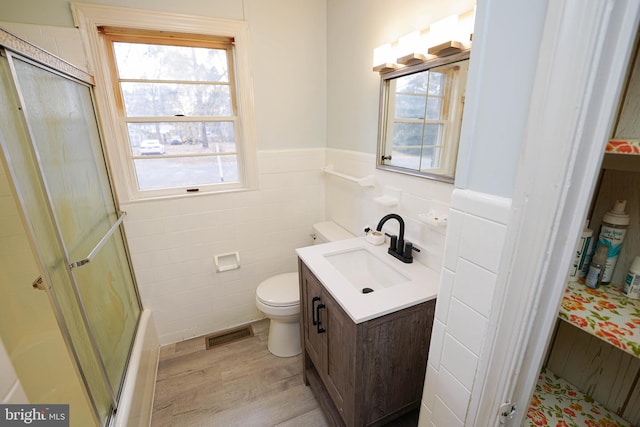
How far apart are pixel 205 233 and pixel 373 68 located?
1561 mm

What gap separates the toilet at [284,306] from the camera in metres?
1.80

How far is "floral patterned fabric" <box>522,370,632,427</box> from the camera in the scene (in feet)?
2.43

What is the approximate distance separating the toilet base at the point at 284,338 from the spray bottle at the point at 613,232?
5.51 ft

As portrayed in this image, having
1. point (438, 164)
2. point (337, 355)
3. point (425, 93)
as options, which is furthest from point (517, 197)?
point (337, 355)

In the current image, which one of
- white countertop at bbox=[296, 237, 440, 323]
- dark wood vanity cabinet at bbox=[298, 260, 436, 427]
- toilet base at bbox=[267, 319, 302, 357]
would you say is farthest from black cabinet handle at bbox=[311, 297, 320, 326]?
toilet base at bbox=[267, 319, 302, 357]

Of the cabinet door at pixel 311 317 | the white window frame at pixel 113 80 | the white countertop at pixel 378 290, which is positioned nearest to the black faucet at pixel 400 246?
the white countertop at pixel 378 290

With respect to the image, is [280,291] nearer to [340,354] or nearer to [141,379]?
[340,354]

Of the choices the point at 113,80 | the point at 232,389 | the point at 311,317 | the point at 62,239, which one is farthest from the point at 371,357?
the point at 113,80

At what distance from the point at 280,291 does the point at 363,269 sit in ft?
2.11

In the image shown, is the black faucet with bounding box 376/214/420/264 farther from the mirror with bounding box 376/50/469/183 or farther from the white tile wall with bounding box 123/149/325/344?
the white tile wall with bounding box 123/149/325/344

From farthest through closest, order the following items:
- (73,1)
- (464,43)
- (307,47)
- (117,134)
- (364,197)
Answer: (307,47), (364,197), (117,134), (73,1), (464,43)

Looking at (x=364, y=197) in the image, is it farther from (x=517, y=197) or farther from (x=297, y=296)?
(x=517, y=197)

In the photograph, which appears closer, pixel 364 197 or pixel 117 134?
pixel 117 134

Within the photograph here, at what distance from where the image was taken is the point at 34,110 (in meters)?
1.05
